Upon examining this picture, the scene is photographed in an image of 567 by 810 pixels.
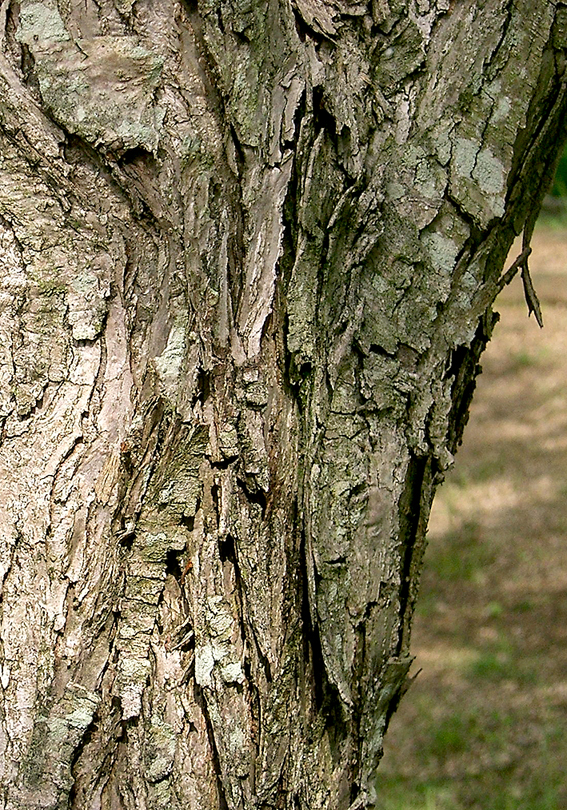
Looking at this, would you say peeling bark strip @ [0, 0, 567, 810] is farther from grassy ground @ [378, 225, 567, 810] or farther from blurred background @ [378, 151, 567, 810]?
grassy ground @ [378, 225, 567, 810]

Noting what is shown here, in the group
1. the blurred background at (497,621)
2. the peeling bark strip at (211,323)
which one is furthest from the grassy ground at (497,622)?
the peeling bark strip at (211,323)

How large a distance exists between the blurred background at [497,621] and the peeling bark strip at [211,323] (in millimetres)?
1091

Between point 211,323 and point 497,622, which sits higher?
point 497,622

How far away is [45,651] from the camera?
39.9 inches

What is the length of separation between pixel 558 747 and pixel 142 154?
2434 millimetres

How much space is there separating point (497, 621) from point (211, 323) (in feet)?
8.65

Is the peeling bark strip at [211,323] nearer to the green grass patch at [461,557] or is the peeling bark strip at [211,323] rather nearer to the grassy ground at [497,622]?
the grassy ground at [497,622]

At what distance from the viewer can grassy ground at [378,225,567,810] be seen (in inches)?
108

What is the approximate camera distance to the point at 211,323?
3.31ft

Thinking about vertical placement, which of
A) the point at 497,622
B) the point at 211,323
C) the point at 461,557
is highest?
the point at 461,557

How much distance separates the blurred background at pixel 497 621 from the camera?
2736 millimetres

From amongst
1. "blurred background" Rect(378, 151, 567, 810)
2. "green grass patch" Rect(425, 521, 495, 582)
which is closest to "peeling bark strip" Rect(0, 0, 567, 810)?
"blurred background" Rect(378, 151, 567, 810)

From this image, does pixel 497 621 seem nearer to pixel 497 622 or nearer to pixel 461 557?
pixel 497 622

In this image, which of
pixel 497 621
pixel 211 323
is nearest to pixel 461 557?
pixel 497 621
